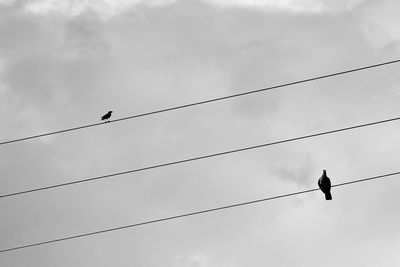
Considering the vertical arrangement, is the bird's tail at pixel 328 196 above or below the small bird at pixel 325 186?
below

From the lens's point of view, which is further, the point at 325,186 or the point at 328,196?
the point at 328,196

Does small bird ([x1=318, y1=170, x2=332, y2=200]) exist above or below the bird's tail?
above

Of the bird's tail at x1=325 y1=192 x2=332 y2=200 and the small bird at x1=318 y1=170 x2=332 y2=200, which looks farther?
the bird's tail at x1=325 y1=192 x2=332 y2=200

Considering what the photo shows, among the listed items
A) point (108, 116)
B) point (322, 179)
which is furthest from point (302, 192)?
point (108, 116)

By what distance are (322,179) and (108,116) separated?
681 inches

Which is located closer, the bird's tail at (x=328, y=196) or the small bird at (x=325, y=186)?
the small bird at (x=325, y=186)

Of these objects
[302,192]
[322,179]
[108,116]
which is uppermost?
[108,116]

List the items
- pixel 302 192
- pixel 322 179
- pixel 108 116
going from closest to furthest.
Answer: pixel 302 192, pixel 322 179, pixel 108 116

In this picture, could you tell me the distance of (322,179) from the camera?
159 ft

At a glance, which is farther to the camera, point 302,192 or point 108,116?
point 108,116

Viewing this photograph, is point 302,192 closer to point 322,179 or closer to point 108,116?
point 322,179

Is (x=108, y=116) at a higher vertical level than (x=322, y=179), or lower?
higher

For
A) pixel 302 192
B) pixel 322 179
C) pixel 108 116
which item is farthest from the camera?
pixel 108 116

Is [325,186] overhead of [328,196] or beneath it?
overhead
